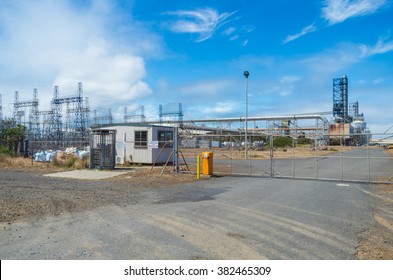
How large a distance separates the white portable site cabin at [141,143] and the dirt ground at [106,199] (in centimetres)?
683

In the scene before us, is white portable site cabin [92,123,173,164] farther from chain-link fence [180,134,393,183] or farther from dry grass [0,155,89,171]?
dry grass [0,155,89,171]

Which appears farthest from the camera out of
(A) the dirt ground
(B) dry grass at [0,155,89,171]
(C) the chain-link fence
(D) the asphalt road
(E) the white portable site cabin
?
(E) the white portable site cabin

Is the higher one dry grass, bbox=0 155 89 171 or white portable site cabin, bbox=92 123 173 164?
white portable site cabin, bbox=92 123 173 164

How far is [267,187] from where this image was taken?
46.5 ft

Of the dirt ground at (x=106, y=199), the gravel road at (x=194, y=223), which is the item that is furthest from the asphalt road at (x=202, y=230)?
the dirt ground at (x=106, y=199)

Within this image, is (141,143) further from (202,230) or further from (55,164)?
(202,230)

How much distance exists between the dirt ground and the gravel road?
0.03m

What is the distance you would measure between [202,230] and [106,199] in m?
5.05

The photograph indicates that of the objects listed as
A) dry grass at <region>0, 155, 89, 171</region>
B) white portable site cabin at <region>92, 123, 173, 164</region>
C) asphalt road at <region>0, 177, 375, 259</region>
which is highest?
white portable site cabin at <region>92, 123, 173, 164</region>

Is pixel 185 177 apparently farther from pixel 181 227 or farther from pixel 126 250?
pixel 126 250

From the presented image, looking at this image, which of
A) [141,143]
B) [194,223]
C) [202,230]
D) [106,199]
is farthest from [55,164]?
[202,230]

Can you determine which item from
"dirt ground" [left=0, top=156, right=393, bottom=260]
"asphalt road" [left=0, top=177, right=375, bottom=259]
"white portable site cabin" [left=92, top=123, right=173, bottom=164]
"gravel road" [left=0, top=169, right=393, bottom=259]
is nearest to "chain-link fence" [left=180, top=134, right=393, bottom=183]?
"white portable site cabin" [left=92, top=123, right=173, bottom=164]

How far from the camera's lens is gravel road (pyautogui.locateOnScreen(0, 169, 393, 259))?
225 inches

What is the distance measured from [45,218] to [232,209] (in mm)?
5054
